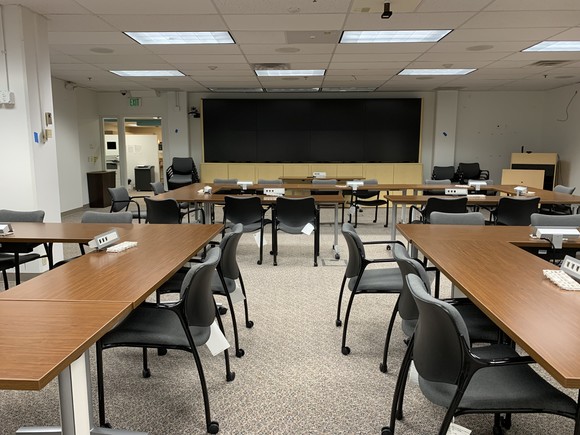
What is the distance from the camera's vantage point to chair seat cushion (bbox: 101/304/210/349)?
6.42 feet

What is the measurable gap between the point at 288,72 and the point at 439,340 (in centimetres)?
709

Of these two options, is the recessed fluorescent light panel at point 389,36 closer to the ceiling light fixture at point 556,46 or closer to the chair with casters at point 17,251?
the ceiling light fixture at point 556,46

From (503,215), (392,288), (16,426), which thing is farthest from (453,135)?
(16,426)

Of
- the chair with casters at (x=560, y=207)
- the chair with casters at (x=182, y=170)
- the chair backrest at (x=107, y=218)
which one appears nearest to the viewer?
the chair backrest at (x=107, y=218)

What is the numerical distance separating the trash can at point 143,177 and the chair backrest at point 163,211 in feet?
28.0

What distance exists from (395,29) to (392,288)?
3.47 meters

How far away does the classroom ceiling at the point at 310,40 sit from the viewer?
13.6ft

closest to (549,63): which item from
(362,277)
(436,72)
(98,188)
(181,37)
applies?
(436,72)

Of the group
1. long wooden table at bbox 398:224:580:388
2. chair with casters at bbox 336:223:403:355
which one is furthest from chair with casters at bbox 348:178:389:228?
chair with casters at bbox 336:223:403:355

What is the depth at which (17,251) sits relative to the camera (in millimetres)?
3242

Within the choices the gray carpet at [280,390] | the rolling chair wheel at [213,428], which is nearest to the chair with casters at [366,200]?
the gray carpet at [280,390]

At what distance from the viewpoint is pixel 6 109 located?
4312 millimetres

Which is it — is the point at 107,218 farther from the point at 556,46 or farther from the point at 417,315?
the point at 556,46

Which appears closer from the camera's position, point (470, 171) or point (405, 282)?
point (405, 282)
